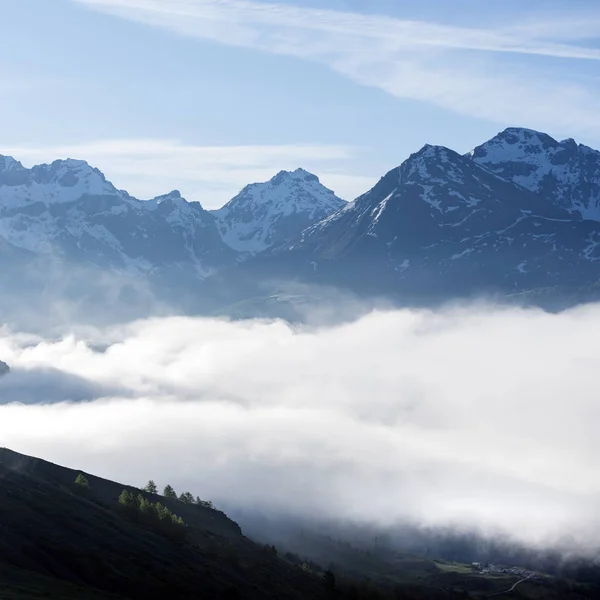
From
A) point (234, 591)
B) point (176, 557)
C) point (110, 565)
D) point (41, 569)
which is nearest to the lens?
point (41, 569)

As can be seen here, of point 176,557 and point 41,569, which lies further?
point 176,557

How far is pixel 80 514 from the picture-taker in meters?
184

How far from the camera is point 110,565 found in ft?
517

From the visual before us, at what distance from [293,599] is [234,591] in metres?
26.1

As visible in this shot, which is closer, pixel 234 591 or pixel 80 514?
pixel 234 591

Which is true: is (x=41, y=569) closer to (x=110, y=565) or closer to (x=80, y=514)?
(x=110, y=565)

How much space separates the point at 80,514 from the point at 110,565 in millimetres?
29391

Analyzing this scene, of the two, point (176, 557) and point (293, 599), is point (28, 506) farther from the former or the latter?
point (293, 599)

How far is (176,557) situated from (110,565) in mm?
26501

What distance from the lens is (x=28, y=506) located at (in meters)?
175

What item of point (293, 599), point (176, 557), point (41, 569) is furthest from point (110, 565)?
point (293, 599)

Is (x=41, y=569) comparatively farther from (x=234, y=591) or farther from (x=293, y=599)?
(x=293, y=599)

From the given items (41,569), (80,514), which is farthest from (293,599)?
(41,569)

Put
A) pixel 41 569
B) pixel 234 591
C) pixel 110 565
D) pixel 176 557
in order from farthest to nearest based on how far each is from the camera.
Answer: pixel 176 557, pixel 234 591, pixel 110 565, pixel 41 569
